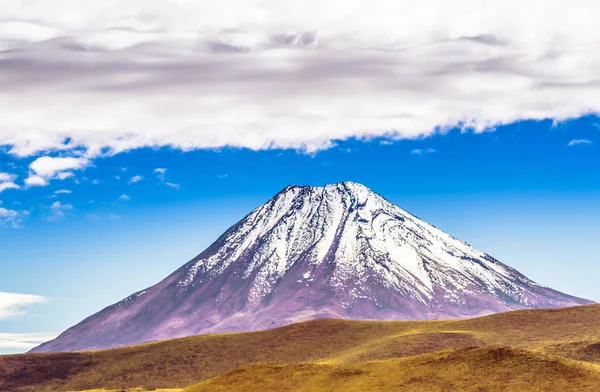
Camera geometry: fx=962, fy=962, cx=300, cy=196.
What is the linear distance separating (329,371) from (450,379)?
18.5 meters

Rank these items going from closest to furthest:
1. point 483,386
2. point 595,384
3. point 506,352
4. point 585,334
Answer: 1. point 595,384
2. point 483,386
3. point 506,352
4. point 585,334

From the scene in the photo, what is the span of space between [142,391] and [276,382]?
40362mm

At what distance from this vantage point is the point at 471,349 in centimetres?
12331

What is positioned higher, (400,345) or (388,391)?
(400,345)

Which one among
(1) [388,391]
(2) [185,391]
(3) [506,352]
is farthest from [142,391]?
(3) [506,352]

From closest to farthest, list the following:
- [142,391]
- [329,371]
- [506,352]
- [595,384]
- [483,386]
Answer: [595,384], [483,386], [506,352], [329,371], [142,391]

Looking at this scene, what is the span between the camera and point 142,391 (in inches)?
6250

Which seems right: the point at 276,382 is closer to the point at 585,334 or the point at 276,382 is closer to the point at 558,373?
the point at 558,373

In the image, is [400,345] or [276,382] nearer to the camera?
[276,382]

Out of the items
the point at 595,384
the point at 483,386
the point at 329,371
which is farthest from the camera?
the point at 329,371

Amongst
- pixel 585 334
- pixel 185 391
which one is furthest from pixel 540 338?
pixel 185 391

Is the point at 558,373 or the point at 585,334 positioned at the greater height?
the point at 585,334

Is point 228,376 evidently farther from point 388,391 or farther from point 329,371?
point 388,391

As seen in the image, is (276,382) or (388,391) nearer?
(388,391)
